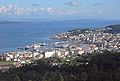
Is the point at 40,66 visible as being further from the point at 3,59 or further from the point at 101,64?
the point at 3,59

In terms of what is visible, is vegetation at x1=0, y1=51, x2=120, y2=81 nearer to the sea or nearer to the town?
the town

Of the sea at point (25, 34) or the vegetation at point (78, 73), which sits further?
the sea at point (25, 34)

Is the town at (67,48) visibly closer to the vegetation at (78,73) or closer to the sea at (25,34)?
the sea at (25,34)

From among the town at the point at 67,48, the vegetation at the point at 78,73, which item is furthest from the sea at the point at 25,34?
the vegetation at the point at 78,73

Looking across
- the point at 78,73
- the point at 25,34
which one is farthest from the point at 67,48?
the point at 25,34

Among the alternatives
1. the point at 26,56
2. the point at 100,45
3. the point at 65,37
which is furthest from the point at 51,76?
the point at 65,37

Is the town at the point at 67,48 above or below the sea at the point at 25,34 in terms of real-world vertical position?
above

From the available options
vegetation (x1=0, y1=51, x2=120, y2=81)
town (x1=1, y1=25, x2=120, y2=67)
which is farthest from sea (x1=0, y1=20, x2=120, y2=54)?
vegetation (x1=0, y1=51, x2=120, y2=81)

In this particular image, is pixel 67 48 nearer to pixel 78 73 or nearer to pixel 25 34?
pixel 78 73
